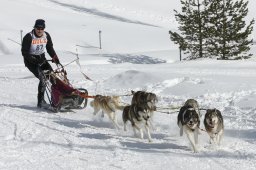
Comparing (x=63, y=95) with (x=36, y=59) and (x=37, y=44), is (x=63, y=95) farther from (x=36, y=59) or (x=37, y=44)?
(x=37, y=44)

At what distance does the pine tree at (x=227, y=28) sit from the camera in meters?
27.1

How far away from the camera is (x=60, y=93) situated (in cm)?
995

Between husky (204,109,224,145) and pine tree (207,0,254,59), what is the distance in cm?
2053

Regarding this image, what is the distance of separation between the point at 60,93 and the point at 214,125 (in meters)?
3.87

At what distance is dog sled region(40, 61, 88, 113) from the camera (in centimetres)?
989

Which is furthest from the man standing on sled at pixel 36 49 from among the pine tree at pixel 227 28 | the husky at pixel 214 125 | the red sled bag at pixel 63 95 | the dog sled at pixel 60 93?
the pine tree at pixel 227 28

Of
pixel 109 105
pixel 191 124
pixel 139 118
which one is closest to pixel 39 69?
pixel 109 105

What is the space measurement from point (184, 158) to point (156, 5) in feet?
145

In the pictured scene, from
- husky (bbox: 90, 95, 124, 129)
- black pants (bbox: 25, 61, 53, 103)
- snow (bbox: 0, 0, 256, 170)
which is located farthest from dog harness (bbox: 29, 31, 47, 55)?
husky (bbox: 90, 95, 124, 129)

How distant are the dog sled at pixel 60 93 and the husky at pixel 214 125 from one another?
11.0ft

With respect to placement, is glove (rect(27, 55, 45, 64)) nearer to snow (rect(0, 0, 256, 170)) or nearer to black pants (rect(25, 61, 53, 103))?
black pants (rect(25, 61, 53, 103))

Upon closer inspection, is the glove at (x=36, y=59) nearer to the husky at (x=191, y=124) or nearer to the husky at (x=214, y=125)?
the husky at (x=191, y=124)

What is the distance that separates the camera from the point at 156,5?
164 ft

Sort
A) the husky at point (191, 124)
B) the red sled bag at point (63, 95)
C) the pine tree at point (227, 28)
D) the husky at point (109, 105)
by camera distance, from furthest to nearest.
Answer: the pine tree at point (227, 28), the red sled bag at point (63, 95), the husky at point (109, 105), the husky at point (191, 124)
